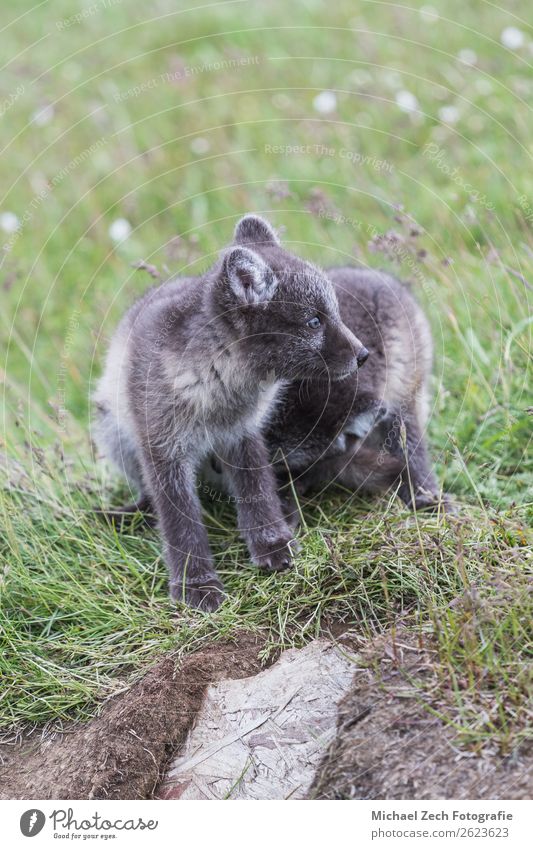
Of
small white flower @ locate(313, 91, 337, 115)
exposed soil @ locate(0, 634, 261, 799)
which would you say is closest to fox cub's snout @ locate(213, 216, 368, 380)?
exposed soil @ locate(0, 634, 261, 799)

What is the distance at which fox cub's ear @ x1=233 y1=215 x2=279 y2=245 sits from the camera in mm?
4746

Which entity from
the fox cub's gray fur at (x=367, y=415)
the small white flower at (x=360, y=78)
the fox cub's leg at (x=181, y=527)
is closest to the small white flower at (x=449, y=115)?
the small white flower at (x=360, y=78)

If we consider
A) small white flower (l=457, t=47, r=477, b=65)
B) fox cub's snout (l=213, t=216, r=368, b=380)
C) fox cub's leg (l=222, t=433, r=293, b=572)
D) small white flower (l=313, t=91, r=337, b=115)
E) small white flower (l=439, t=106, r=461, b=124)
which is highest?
small white flower (l=457, t=47, r=477, b=65)

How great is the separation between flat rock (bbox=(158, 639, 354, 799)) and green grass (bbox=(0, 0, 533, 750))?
215 millimetres

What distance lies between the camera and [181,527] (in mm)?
4594

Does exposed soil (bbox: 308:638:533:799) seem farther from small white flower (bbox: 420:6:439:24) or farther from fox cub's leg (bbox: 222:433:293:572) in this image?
small white flower (bbox: 420:6:439:24)

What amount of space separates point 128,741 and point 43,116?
7.91 meters

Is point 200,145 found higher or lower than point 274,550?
higher

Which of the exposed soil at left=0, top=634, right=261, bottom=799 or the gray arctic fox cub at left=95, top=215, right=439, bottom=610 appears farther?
the gray arctic fox cub at left=95, top=215, right=439, bottom=610

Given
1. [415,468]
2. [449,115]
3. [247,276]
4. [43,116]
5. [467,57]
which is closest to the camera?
[247,276]

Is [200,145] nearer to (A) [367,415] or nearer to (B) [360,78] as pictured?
(B) [360,78]

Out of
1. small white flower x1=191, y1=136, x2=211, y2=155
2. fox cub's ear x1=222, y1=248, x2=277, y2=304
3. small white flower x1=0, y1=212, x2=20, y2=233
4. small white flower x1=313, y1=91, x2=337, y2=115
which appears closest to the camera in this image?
fox cub's ear x1=222, y1=248, x2=277, y2=304

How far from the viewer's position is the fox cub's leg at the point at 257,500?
4.58m

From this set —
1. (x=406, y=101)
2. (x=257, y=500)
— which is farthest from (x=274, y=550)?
(x=406, y=101)
